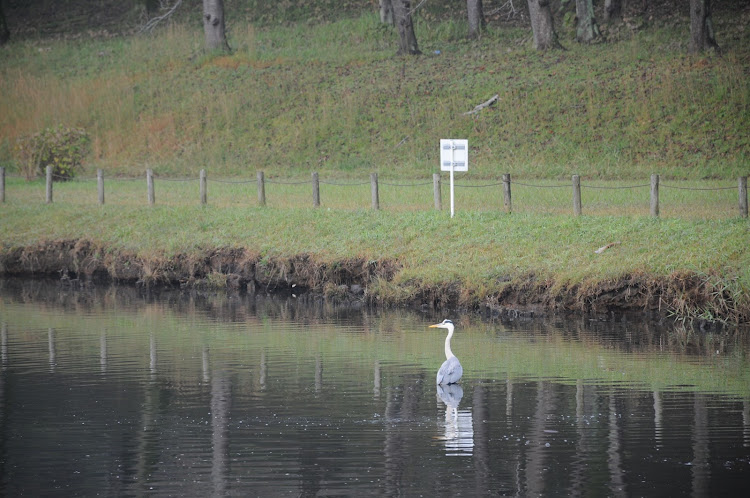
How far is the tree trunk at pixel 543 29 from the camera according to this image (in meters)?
47.3

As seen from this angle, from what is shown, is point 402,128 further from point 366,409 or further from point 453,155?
point 366,409

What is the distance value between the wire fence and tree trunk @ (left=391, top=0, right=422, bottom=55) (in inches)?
554

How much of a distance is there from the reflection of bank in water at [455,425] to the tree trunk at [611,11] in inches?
1563

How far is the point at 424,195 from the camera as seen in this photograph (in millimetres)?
32281

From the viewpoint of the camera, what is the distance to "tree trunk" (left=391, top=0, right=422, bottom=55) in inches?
1966

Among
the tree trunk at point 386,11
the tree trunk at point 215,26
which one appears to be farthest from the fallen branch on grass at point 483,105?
the tree trunk at point 215,26

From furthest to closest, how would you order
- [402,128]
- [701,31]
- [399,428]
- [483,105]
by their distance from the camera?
[402,128]
[483,105]
[701,31]
[399,428]

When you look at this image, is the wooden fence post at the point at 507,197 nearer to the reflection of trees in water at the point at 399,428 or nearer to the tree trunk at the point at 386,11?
the reflection of trees in water at the point at 399,428

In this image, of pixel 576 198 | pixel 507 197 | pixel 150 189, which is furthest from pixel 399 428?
pixel 150 189

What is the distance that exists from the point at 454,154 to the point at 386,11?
33.1 m

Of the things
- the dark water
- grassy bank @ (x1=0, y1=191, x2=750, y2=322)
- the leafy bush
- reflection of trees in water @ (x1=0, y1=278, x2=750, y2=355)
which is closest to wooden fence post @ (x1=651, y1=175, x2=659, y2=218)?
grassy bank @ (x1=0, y1=191, x2=750, y2=322)

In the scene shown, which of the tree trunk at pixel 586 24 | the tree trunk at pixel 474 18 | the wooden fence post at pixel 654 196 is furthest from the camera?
the tree trunk at pixel 474 18

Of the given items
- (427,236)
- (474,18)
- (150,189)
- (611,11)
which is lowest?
(427,236)

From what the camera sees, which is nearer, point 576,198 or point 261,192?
point 576,198
